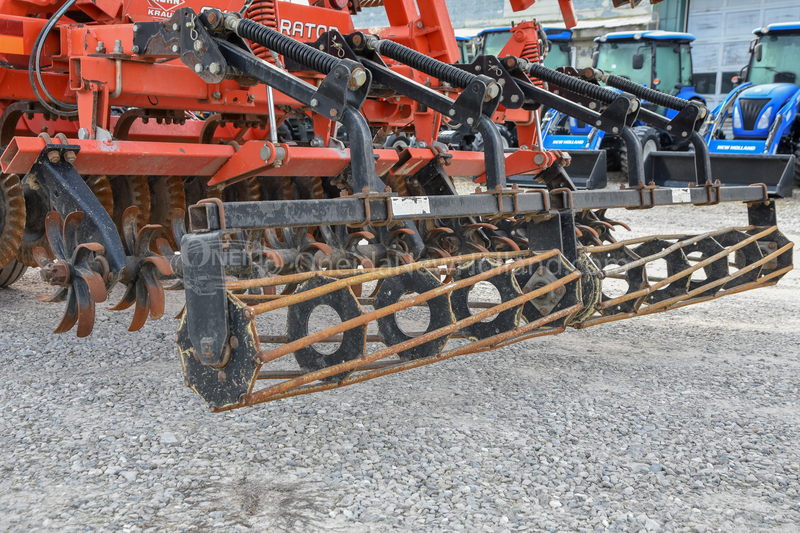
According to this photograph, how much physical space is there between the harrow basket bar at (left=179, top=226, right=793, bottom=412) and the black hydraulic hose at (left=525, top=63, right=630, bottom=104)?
76cm

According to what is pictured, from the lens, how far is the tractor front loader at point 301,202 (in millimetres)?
2473

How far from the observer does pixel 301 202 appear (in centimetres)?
246

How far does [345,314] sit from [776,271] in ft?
9.46

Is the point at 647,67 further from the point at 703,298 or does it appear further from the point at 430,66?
the point at 430,66

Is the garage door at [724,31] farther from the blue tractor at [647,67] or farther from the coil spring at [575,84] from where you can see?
the coil spring at [575,84]

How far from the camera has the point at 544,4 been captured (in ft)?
66.2

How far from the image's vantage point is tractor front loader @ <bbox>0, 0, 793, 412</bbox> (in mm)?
2473

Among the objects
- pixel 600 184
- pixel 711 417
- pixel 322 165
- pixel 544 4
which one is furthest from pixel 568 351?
pixel 544 4

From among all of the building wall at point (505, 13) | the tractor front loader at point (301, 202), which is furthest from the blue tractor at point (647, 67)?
the tractor front loader at point (301, 202)

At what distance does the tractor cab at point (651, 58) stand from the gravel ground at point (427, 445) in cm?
1011

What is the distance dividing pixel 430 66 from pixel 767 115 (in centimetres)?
923

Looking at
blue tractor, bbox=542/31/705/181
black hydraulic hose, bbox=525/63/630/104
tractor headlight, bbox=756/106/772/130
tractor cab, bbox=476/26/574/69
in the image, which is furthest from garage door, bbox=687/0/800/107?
black hydraulic hose, bbox=525/63/630/104

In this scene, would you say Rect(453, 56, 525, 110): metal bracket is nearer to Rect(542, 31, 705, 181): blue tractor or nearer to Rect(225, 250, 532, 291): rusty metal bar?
Rect(225, 250, 532, 291): rusty metal bar

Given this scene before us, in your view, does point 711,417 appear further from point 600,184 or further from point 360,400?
point 600,184
